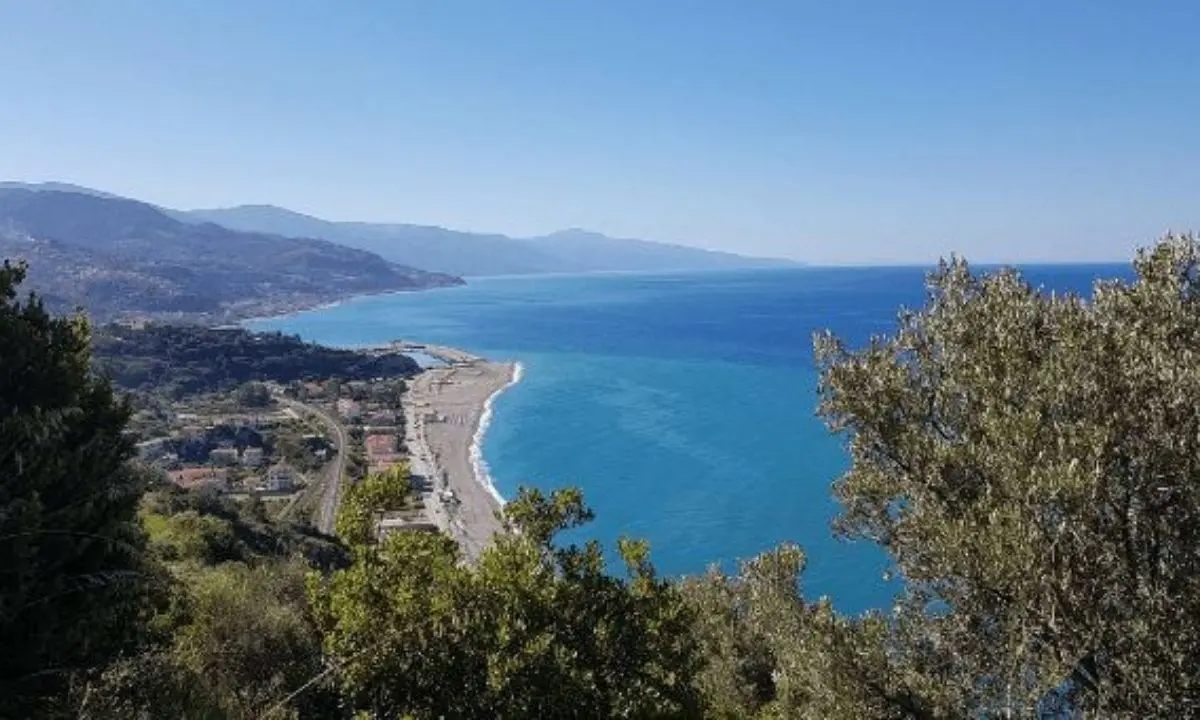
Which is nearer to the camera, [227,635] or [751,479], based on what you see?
[227,635]

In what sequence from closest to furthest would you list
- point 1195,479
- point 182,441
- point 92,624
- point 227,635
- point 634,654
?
1. point 1195,479
2. point 634,654
3. point 92,624
4. point 227,635
5. point 182,441

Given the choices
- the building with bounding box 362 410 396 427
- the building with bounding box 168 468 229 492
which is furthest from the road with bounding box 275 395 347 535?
the building with bounding box 168 468 229 492

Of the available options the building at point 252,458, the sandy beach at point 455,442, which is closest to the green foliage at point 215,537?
the sandy beach at point 455,442

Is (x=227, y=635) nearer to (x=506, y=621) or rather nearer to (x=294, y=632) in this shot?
(x=294, y=632)

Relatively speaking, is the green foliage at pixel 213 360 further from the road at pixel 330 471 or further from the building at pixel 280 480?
the building at pixel 280 480

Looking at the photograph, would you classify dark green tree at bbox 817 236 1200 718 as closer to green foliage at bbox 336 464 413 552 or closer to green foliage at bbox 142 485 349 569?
green foliage at bbox 336 464 413 552

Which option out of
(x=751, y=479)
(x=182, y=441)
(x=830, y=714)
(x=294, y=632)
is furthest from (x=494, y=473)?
(x=830, y=714)

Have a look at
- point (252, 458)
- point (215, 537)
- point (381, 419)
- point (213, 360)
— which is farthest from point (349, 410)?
point (215, 537)
